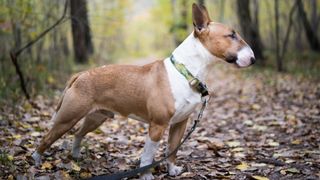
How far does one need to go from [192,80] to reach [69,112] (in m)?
1.36

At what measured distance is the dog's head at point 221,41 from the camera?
4.25m

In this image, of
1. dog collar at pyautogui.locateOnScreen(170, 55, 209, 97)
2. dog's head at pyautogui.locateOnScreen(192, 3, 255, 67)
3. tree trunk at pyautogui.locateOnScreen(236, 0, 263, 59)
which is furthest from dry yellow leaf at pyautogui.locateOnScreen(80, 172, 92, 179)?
tree trunk at pyautogui.locateOnScreen(236, 0, 263, 59)

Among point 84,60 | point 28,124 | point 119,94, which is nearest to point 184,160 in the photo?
point 119,94

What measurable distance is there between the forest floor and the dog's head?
1252 mm

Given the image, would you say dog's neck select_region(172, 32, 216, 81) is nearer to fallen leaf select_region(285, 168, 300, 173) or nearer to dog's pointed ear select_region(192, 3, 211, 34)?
dog's pointed ear select_region(192, 3, 211, 34)

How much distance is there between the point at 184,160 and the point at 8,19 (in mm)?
5054

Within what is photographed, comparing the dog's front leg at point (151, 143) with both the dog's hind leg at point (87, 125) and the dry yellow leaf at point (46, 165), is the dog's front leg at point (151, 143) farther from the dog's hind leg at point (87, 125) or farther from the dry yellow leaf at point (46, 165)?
the dry yellow leaf at point (46, 165)

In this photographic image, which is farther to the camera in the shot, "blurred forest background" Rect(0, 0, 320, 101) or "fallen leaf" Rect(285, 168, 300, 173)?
"blurred forest background" Rect(0, 0, 320, 101)

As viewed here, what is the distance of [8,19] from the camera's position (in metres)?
8.55

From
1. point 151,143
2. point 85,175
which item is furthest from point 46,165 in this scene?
point 151,143

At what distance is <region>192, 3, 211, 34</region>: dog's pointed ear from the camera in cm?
429

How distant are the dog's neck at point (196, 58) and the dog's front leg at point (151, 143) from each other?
648mm

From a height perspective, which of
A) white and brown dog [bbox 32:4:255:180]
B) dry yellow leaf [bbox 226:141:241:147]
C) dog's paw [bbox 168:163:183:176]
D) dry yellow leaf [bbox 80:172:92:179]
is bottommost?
dry yellow leaf [bbox 226:141:241:147]

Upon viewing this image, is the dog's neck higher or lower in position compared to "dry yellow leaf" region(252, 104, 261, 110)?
higher
